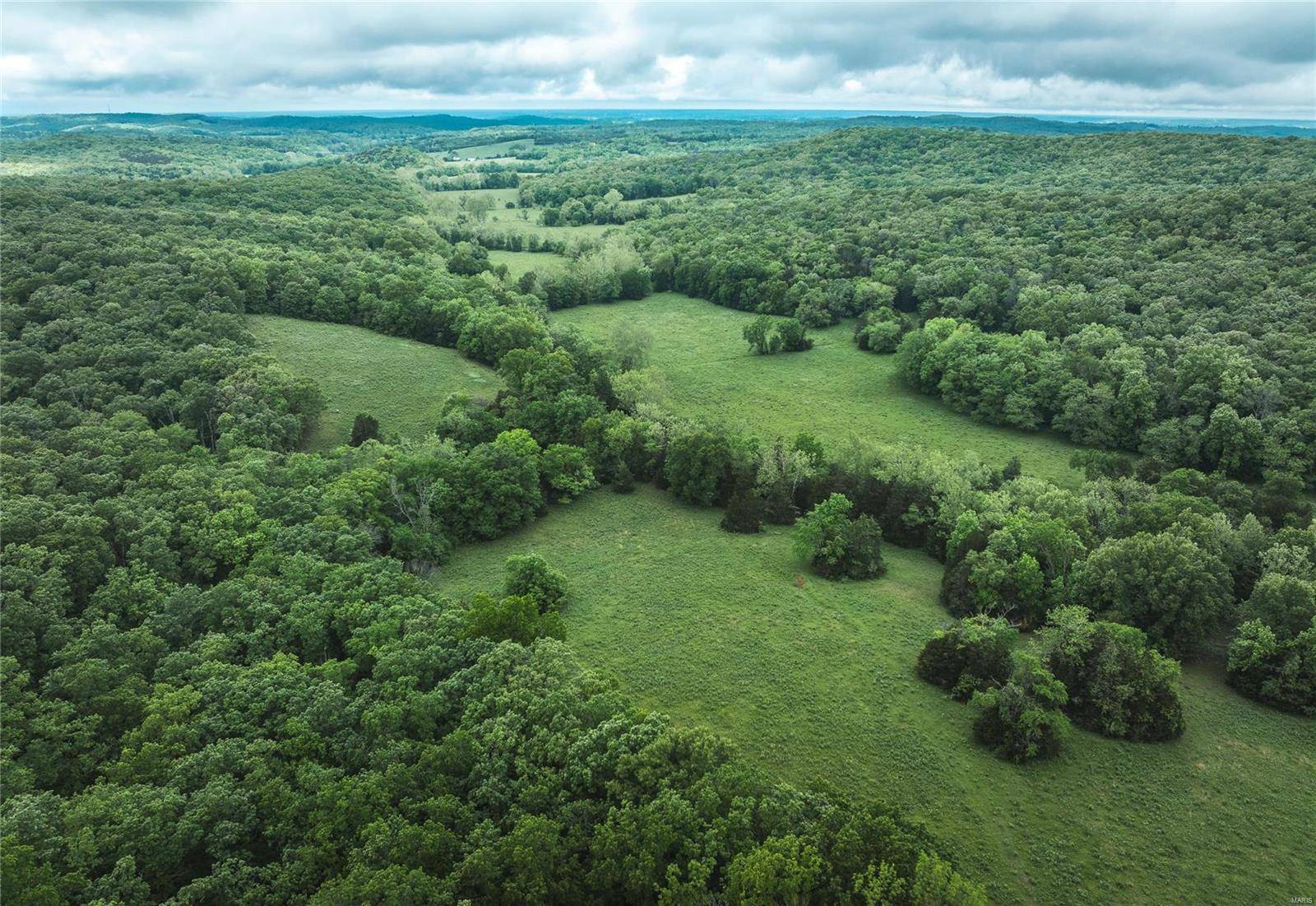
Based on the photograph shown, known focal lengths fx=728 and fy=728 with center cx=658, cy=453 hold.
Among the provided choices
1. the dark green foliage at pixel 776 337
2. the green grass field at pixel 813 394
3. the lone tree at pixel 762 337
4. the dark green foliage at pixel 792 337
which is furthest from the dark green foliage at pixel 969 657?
the dark green foliage at pixel 792 337

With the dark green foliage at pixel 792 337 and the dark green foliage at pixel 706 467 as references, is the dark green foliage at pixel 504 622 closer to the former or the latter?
the dark green foliage at pixel 706 467

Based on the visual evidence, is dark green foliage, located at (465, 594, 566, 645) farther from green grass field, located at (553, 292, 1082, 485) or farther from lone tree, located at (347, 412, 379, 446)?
green grass field, located at (553, 292, 1082, 485)

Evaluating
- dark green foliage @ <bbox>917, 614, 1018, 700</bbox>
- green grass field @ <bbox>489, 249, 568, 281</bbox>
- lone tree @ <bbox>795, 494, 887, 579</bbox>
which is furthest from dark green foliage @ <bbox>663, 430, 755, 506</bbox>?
green grass field @ <bbox>489, 249, 568, 281</bbox>

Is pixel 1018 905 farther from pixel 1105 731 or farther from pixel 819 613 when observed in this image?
pixel 819 613

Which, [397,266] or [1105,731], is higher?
[397,266]

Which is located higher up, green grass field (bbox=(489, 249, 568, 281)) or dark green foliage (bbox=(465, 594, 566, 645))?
green grass field (bbox=(489, 249, 568, 281))

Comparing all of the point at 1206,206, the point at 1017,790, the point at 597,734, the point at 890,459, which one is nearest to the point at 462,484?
the point at 597,734
